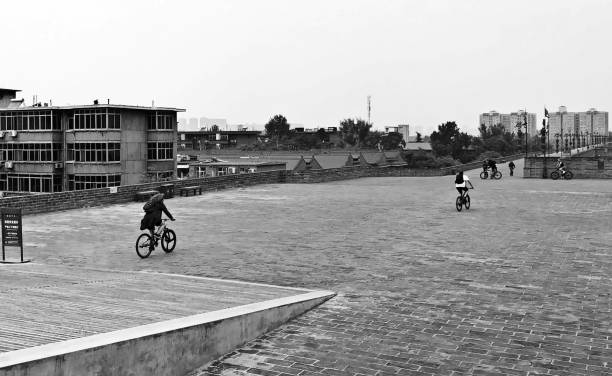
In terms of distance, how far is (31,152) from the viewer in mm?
52656

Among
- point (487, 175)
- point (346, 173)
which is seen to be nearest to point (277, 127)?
point (346, 173)

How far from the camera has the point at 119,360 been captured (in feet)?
22.1

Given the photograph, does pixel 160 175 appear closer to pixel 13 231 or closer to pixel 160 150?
pixel 160 150

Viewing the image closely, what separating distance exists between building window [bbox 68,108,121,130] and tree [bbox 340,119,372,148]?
3151 inches

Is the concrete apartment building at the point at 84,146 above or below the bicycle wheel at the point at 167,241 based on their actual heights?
above

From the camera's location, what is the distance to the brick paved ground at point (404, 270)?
7.79m

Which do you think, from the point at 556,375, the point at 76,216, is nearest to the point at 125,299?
the point at 556,375

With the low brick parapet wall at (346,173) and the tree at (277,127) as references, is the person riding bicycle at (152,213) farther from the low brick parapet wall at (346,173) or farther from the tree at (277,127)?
the tree at (277,127)

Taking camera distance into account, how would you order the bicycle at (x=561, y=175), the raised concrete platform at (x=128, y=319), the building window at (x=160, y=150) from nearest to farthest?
1. the raised concrete platform at (x=128, y=319)
2. the bicycle at (x=561, y=175)
3. the building window at (x=160, y=150)

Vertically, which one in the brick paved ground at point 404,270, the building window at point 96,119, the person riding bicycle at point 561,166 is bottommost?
the brick paved ground at point 404,270

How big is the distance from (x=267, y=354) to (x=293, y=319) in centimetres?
135

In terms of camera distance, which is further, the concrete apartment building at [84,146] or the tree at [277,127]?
the tree at [277,127]

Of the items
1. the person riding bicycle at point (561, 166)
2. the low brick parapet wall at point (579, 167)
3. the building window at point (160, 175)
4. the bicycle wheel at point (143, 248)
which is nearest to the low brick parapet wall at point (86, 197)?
the bicycle wheel at point (143, 248)

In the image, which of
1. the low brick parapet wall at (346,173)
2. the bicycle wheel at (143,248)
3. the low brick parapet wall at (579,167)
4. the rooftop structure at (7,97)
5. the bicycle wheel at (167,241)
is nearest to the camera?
the bicycle wheel at (143,248)
